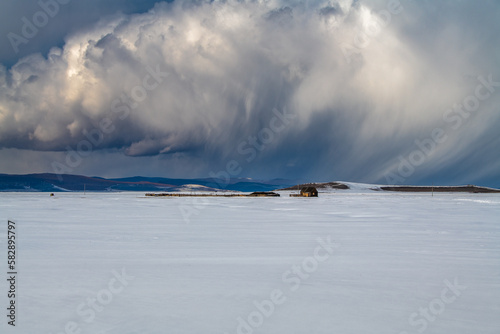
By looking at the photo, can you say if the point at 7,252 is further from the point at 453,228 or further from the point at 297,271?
the point at 453,228

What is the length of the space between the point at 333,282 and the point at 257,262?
118 inches

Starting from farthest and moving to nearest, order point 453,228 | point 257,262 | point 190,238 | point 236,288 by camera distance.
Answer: point 453,228 < point 190,238 < point 257,262 < point 236,288

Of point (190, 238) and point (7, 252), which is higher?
point (190, 238)

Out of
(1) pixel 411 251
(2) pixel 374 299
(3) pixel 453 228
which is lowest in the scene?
(2) pixel 374 299

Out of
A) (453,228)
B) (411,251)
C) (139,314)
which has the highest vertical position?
(453,228)

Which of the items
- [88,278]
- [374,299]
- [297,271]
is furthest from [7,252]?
[374,299]

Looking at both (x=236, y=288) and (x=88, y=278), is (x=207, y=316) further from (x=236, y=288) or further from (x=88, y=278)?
(x=88, y=278)

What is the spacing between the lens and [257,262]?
1235cm

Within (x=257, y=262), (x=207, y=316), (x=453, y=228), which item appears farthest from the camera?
(x=453, y=228)

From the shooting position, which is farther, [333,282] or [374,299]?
[333,282]

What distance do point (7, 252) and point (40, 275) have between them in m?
4.77

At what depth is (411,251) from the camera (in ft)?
47.2

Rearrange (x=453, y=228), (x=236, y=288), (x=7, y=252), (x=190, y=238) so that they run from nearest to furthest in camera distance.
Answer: (x=236, y=288), (x=7, y=252), (x=190, y=238), (x=453, y=228)

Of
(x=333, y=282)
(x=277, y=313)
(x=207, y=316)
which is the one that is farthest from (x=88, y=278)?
(x=333, y=282)
